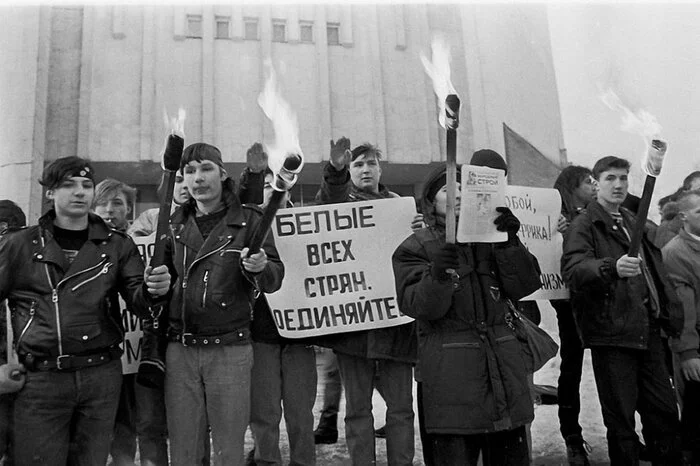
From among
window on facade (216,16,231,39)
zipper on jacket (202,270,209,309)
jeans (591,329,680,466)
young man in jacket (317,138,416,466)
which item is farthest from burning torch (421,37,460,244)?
window on facade (216,16,231,39)

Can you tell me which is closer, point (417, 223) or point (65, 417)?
point (65, 417)

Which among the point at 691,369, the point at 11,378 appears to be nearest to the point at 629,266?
the point at 691,369

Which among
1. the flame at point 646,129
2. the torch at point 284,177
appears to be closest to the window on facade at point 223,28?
the flame at point 646,129

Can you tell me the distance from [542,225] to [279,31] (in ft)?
13.8

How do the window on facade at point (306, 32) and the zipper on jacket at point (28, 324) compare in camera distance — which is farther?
the window on facade at point (306, 32)

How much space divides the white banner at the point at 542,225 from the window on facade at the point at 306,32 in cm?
367

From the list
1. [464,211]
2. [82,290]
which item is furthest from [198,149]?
[464,211]

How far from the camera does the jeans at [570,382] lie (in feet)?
13.2

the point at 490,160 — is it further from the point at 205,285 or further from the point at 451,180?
the point at 205,285

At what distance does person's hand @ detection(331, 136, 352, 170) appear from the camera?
152 inches

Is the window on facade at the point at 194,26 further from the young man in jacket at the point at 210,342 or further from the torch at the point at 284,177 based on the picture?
the torch at the point at 284,177

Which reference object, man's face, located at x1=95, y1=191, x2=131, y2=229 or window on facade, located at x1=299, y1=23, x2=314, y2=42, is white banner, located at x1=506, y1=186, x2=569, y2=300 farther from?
window on facade, located at x1=299, y1=23, x2=314, y2=42

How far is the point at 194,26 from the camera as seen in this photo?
7.35m

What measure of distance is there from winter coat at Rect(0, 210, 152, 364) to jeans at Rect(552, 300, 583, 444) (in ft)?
8.65
